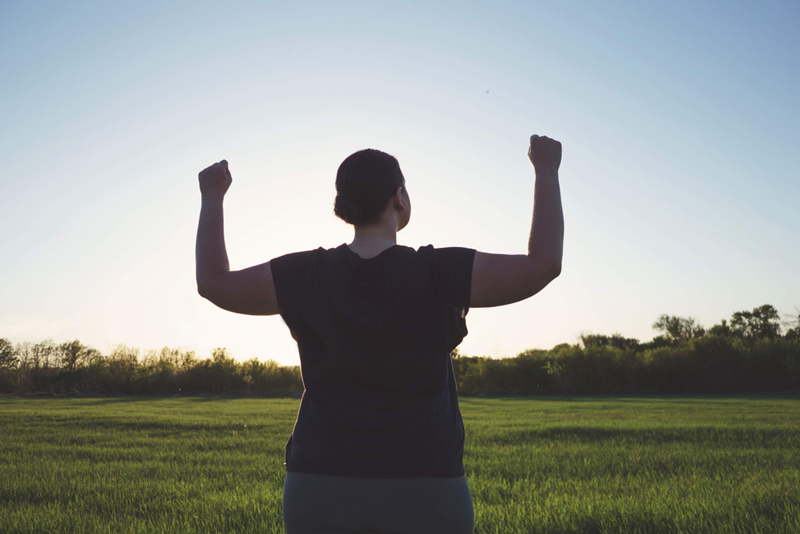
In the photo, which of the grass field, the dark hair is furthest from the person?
the grass field

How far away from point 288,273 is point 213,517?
13.3 ft

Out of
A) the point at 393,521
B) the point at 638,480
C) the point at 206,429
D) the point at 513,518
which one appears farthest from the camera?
the point at 206,429

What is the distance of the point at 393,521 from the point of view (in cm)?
132

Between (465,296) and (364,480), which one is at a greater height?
A: (465,296)

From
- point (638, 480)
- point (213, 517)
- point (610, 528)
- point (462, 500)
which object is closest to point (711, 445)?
point (638, 480)

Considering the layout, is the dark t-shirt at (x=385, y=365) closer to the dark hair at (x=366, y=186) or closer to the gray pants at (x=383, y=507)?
the gray pants at (x=383, y=507)

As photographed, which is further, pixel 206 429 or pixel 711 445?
pixel 206 429

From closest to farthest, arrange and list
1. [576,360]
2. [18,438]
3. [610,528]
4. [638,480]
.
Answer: [610,528], [638,480], [18,438], [576,360]

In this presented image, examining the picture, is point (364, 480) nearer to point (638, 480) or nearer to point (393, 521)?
point (393, 521)

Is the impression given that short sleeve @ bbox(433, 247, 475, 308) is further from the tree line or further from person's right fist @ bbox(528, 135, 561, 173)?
the tree line

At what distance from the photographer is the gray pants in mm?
1318

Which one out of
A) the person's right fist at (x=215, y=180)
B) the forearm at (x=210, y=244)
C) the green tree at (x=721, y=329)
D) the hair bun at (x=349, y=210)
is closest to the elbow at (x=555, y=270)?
the hair bun at (x=349, y=210)

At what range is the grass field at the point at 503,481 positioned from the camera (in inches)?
173

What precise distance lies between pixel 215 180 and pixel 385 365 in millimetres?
873
